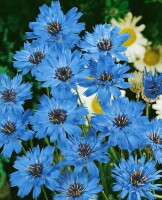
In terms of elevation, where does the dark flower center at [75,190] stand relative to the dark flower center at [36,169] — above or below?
below

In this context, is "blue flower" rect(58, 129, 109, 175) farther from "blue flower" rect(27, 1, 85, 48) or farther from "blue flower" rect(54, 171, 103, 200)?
"blue flower" rect(27, 1, 85, 48)

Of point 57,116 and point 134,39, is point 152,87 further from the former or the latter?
point 134,39

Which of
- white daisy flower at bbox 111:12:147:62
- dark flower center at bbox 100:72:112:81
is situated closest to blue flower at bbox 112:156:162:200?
dark flower center at bbox 100:72:112:81

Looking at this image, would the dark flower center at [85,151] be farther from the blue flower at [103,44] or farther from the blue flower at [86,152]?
the blue flower at [103,44]

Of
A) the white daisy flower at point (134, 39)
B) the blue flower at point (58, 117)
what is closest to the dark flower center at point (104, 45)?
the blue flower at point (58, 117)

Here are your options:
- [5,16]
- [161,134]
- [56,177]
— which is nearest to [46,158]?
[56,177]
